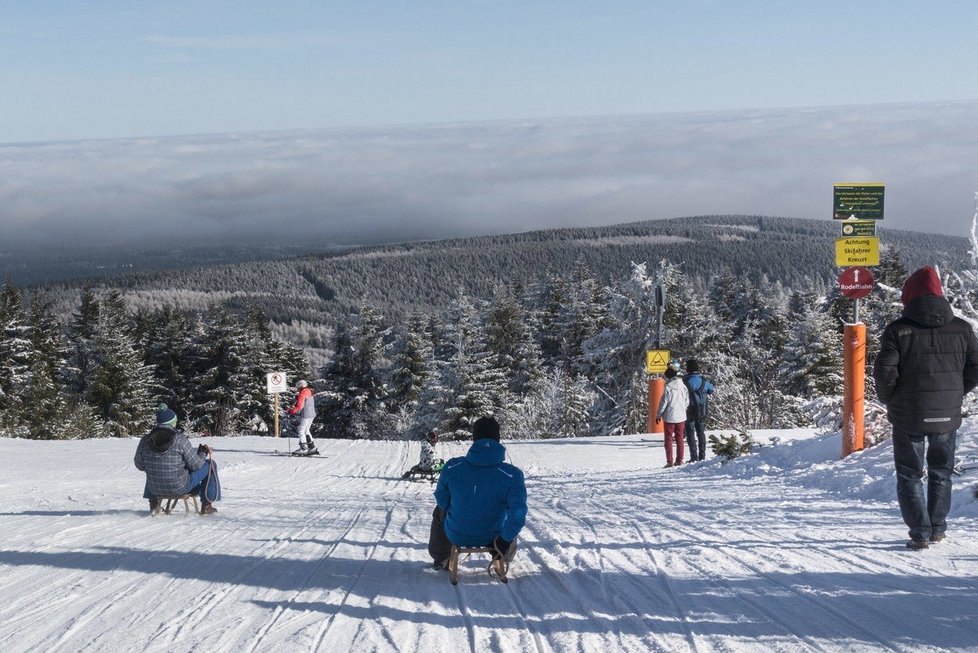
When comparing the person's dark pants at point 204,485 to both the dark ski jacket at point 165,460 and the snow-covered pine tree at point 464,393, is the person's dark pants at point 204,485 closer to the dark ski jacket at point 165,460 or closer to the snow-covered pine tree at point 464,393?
the dark ski jacket at point 165,460

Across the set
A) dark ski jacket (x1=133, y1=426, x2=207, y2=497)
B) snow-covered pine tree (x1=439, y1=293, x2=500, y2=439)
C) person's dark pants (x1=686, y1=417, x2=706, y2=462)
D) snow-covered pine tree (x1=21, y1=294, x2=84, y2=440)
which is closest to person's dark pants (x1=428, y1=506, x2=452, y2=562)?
dark ski jacket (x1=133, y1=426, x2=207, y2=497)

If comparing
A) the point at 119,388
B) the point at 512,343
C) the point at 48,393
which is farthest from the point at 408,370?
the point at 48,393

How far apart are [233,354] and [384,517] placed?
145 feet

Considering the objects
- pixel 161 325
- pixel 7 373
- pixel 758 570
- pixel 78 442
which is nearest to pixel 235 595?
pixel 758 570

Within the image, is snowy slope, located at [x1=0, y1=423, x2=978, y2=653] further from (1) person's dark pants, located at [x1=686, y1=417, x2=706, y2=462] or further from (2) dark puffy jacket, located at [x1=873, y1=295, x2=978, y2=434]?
(1) person's dark pants, located at [x1=686, y1=417, x2=706, y2=462]

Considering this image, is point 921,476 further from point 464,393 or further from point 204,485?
point 464,393

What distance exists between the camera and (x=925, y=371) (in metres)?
6.62

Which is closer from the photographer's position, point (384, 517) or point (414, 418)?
point (384, 517)

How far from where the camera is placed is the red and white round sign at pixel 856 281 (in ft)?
35.7

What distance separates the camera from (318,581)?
6.98 metres

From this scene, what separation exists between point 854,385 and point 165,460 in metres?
8.27

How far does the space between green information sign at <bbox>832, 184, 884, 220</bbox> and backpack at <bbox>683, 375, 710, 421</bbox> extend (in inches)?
194

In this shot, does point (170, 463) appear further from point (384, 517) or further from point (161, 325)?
point (161, 325)

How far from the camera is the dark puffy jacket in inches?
261
